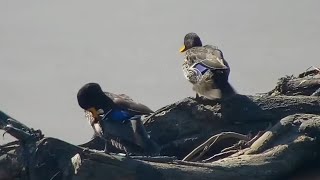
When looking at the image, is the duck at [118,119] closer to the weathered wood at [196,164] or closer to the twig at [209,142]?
the twig at [209,142]

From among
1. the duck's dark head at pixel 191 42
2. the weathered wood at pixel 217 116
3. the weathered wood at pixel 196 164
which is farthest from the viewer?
the duck's dark head at pixel 191 42

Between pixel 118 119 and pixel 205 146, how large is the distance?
0.62m

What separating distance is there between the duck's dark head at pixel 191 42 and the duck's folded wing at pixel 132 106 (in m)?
3.79

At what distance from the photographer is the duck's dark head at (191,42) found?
1112 cm

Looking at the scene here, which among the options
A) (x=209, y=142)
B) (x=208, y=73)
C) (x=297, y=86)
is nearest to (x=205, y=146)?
(x=209, y=142)

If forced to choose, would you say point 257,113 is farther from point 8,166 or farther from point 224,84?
point 8,166

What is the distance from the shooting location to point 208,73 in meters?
8.34

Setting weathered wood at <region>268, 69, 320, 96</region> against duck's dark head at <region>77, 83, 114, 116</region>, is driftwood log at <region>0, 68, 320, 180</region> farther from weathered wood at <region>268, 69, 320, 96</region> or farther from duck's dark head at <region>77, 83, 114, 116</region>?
duck's dark head at <region>77, 83, 114, 116</region>

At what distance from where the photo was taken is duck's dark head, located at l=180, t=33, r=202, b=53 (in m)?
11.1

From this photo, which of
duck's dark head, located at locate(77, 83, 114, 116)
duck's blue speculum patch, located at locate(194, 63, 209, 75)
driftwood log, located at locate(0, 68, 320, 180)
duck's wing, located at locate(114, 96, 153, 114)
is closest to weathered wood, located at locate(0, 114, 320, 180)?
driftwood log, located at locate(0, 68, 320, 180)

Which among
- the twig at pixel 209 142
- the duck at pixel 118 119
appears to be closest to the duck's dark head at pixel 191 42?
the duck at pixel 118 119

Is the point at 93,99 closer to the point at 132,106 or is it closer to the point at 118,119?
the point at 132,106

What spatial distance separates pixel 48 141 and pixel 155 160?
656 millimetres

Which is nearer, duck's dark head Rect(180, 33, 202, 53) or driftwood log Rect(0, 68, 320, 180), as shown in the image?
driftwood log Rect(0, 68, 320, 180)
